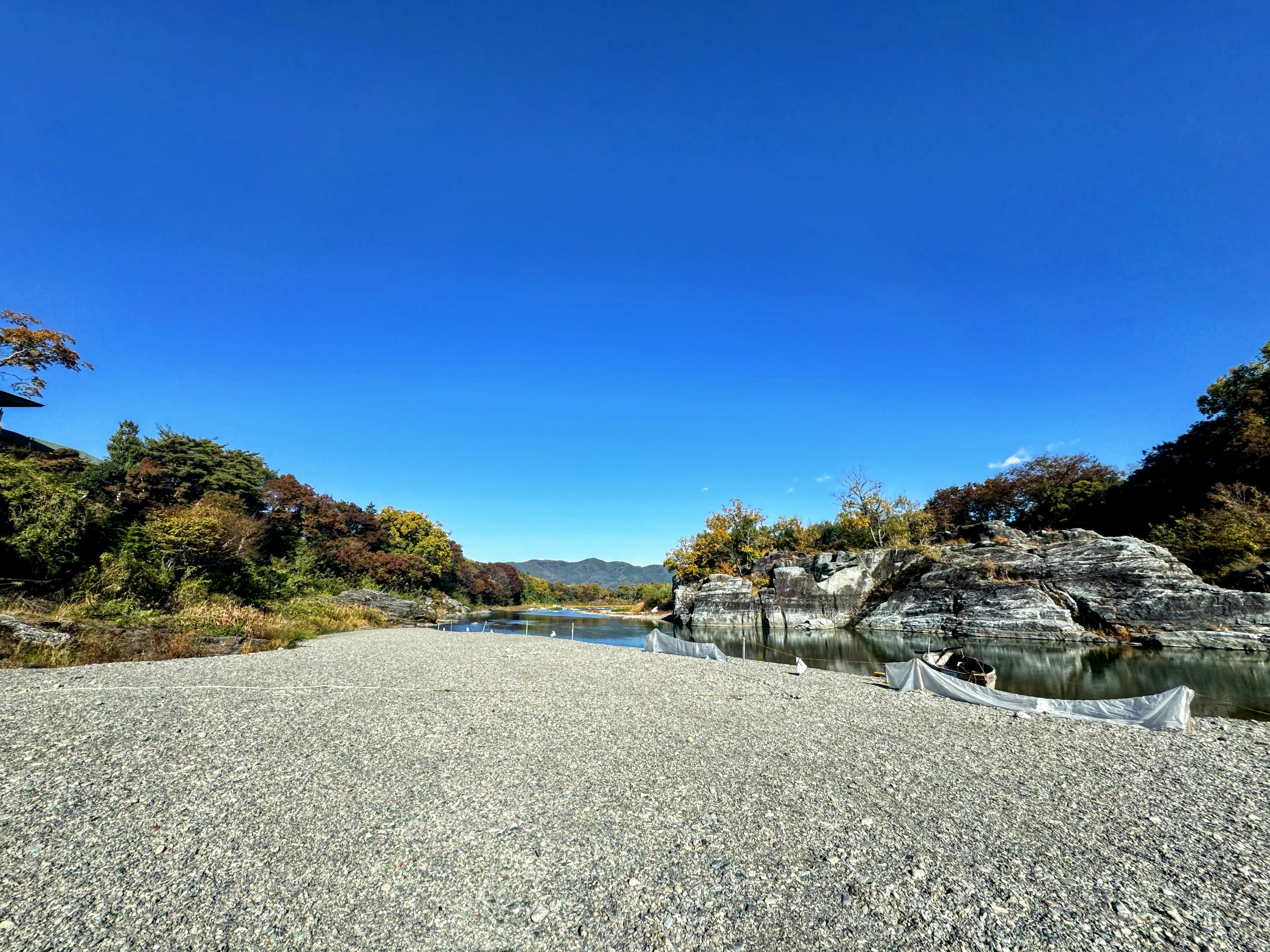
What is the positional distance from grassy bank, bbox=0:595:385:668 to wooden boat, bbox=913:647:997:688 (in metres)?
23.9

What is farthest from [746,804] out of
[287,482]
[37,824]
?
[287,482]

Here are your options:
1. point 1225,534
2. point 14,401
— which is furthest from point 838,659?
point 14,401

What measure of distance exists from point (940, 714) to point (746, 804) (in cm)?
826

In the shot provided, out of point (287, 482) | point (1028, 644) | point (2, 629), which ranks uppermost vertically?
point (287, 482)

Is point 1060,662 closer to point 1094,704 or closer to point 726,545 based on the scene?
point 1094,704

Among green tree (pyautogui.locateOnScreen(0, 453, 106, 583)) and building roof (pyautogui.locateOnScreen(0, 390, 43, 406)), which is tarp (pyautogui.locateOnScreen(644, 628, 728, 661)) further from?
building roof (pyautogui.locateOnScreen(0, 390, 43, 406))

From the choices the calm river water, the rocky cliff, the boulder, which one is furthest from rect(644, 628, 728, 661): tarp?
the rocky cliff

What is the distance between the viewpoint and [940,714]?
12539mm

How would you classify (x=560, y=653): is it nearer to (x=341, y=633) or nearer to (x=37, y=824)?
(x=341, y=633)

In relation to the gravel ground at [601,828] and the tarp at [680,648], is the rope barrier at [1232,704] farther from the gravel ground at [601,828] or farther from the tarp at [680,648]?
the tarp at [680,648]

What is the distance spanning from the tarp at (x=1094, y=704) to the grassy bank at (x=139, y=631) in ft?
76.6

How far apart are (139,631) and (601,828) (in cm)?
1915

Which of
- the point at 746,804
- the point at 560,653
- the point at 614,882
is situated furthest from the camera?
the point at 560,653

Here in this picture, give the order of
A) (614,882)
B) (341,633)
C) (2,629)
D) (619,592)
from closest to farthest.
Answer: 1. (614,882)
2. (2,629)
3. (341,633)
4. (619,592)
